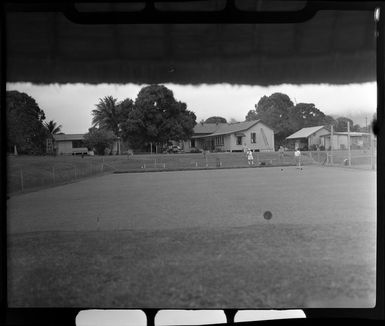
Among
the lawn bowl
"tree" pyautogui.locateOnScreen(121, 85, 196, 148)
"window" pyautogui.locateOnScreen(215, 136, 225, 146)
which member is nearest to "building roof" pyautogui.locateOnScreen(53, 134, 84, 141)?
"tree" pyautogui.locateOnScreen(121, 85, 196, 148)

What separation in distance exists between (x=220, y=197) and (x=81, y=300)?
87 cm

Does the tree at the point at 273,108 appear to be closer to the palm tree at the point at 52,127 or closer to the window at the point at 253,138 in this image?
the window at the point at 253,138

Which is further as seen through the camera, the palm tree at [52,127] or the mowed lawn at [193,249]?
the palm tree at [52,127]

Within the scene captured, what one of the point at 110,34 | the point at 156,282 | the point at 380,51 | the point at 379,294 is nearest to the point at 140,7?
the point at 110,34

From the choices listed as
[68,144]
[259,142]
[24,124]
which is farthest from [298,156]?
[24,124]

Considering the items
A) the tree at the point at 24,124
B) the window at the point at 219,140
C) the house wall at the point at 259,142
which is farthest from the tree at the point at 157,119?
the tree at the point at 24,124

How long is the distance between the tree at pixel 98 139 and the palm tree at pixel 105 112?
0.12 ft

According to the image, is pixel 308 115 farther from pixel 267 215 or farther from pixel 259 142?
pixel 267 215

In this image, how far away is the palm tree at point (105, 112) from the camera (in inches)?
84.6

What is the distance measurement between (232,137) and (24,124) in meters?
1.08

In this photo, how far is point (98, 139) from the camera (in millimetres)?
2242

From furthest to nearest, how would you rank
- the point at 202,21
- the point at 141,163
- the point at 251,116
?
the point at 141,163
the point at 251,116
the point at 202,21

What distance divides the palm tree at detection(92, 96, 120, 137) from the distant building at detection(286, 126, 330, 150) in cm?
94

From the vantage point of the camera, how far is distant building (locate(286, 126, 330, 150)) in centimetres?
219
